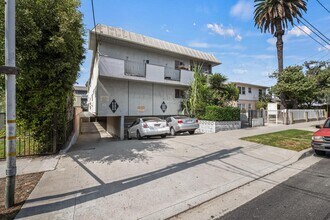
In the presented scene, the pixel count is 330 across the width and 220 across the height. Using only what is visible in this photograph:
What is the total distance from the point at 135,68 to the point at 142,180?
10275 mm

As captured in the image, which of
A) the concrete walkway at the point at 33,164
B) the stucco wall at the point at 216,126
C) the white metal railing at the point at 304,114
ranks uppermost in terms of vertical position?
the white metal railing at the point at 304,114

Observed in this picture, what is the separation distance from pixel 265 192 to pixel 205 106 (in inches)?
431

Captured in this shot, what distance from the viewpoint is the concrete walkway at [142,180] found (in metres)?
3.55

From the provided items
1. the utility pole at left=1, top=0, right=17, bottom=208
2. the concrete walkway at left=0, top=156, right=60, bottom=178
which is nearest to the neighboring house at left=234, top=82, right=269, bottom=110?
the concrete walkway at left=0, top=156, right=60, bottom=178

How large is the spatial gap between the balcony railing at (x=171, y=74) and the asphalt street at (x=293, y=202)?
1177 cm

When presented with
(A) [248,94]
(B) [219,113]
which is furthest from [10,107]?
(A) [248,94]

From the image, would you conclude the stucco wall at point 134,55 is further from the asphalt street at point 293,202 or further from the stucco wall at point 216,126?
the asphalt street at point 293,202

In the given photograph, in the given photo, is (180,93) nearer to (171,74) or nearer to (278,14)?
(171,74)

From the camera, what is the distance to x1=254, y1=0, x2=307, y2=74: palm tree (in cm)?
2234

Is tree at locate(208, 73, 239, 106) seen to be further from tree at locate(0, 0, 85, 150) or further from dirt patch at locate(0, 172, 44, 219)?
dirt patch at locate(0, 172, 44, 219)

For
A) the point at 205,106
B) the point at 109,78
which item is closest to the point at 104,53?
the point at 109,78

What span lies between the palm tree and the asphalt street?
23357 millimetres

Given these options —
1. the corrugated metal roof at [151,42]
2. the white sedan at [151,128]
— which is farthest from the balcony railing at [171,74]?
the white sedan at [151,128]

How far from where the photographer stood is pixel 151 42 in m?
15.6
